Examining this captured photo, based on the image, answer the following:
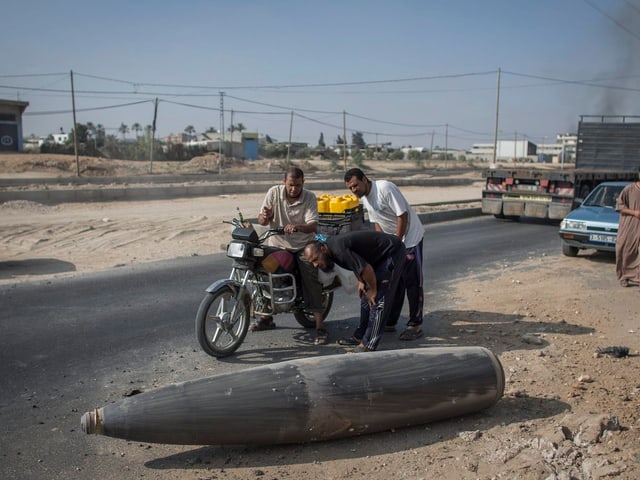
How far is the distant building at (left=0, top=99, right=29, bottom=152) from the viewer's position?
4462 cm

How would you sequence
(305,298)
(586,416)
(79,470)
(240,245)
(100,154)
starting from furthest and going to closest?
(100,154) → (305,298) → (240,245) → (586,416) → (79,470)

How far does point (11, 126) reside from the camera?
45.2 metres

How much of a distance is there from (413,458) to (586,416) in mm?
1275

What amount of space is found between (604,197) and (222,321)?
359 inches

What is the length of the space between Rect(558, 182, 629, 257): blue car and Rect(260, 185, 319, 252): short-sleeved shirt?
669 centimetres

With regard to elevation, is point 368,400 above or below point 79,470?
above

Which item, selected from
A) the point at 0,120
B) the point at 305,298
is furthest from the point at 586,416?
the point at 0,120

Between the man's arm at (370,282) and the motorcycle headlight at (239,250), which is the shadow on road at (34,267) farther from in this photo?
the man's arm at (370,282)

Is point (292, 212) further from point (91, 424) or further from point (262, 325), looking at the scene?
point (91, 424)

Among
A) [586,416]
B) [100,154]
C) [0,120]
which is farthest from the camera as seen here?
[100,154]

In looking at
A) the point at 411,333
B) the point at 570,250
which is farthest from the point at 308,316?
the point at 570,250

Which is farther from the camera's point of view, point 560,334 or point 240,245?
point 560,334

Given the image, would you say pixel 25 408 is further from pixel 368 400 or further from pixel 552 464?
pixel 552 464

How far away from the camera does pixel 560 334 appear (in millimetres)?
6371
